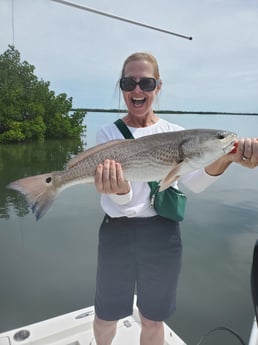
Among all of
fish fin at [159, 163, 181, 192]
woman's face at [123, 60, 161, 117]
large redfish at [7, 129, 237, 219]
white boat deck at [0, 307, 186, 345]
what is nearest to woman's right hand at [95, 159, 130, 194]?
large redfish at [7, 129, 237, 219]

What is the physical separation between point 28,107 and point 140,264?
131 feet

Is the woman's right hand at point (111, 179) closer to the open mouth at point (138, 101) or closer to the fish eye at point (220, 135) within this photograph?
the open mouth at point (138, 101)

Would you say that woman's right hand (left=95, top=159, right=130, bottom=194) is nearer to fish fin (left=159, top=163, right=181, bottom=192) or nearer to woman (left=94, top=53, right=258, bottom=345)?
woman (left=94, top=53, right=258, bottom=345)

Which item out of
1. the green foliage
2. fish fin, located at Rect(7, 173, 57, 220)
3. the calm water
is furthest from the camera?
the green foliage

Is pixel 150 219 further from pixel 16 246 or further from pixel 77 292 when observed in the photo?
pixel 16 246

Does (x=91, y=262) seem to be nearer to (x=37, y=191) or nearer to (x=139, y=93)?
(x=37, y=191)

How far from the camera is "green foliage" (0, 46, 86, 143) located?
36562 millimetres

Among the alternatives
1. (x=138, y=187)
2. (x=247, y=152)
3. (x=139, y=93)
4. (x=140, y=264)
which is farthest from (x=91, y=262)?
(x=247, y=152)

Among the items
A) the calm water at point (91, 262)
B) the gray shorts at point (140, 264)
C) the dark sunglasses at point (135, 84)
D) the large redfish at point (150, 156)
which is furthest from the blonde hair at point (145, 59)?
the calm water at point (91, 262)

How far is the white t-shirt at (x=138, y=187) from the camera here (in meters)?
2.18

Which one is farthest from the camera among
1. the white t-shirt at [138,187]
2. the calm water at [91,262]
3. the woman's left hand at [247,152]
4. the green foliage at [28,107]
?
the green foliage at [28,107]

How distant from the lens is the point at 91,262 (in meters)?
6.58

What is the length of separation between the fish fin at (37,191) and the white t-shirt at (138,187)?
0.43m

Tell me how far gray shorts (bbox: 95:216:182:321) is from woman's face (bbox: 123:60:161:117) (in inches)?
33.0
